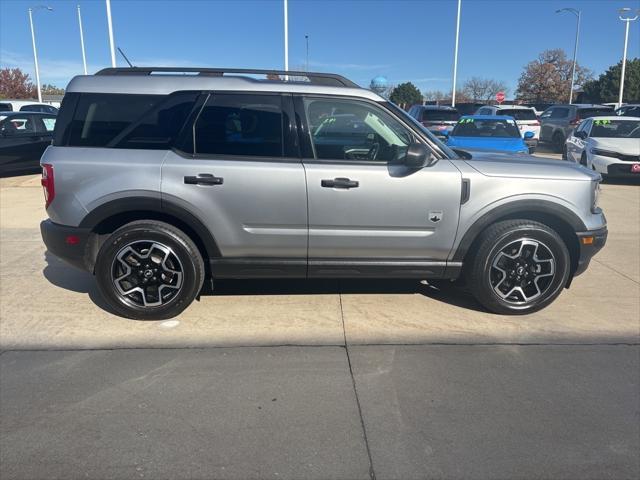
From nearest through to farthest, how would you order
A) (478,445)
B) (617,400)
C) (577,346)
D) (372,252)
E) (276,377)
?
(478,445) < (617,400) < (276,377) < (577,346) < (372,252)

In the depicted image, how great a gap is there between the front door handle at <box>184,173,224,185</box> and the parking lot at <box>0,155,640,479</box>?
1.15 metres

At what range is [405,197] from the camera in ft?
13.6

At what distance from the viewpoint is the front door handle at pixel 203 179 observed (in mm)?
4059

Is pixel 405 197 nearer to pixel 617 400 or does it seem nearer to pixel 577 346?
pixel 577 346

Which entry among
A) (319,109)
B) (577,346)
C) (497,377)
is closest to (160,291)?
(319,109)

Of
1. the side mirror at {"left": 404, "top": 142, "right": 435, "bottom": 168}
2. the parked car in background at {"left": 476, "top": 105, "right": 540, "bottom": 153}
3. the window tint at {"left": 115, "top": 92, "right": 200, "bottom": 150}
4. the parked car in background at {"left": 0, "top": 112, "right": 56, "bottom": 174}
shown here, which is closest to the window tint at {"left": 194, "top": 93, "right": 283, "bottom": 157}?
the window tint at {"left": 115, "top": 92, "right": 200, "bottom": 150}

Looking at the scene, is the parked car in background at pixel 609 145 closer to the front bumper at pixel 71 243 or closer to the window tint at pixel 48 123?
the front bumper at pixel 71 243

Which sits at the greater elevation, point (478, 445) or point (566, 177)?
point (566, 177)

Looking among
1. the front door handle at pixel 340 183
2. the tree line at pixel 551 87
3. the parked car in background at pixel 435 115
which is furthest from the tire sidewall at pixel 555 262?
the tree line at pixel 551 87

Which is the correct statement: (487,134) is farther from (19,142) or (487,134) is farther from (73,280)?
(19,142)

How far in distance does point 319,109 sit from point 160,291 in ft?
6.45

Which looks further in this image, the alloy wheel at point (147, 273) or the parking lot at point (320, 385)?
the alloy wheel at point (147, 273)

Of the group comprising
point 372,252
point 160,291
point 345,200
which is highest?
point 345,200

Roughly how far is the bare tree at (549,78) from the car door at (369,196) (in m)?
65.2
